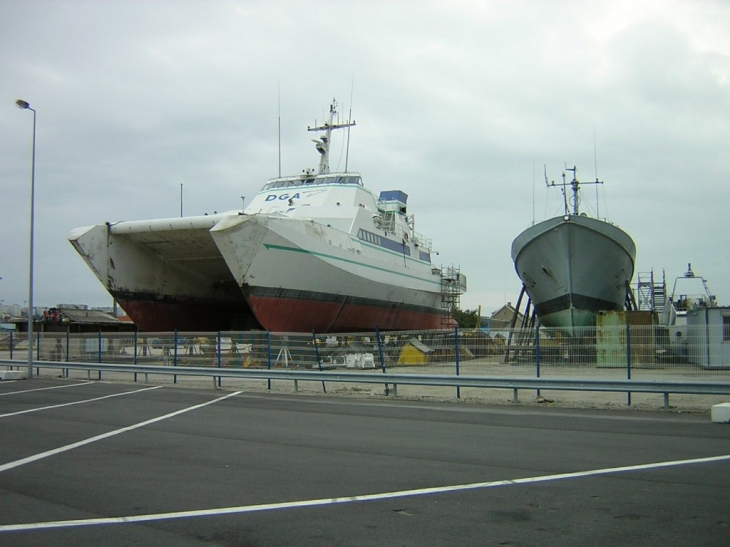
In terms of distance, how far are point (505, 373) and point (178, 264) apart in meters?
20.4

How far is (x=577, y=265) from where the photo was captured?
23.4 metres

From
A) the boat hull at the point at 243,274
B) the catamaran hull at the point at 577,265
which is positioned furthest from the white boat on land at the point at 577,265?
the boat hull at the point at 243,274

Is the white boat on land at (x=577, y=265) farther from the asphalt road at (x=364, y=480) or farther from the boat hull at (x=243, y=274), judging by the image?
the asphalt road at (x=364, y=480)

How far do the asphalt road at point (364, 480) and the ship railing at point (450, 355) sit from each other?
10.6 ft

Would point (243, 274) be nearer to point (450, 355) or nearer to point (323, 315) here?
point (323, 315)

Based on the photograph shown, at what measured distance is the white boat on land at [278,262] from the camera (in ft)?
82.5

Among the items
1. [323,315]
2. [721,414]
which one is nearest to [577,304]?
[323,315]

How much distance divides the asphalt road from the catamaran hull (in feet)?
40.3

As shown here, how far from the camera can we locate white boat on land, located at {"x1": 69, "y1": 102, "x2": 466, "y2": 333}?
25.1 m

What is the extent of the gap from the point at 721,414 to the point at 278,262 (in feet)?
58.0

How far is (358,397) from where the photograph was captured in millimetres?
15125

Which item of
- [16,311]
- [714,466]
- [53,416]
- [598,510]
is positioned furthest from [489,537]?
[16,311]

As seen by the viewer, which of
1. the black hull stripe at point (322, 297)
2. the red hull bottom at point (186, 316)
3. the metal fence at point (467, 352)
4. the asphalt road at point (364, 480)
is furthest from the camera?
the red hull bottom at point (186, 316)

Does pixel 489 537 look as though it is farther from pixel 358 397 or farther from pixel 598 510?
pixel 358 397
